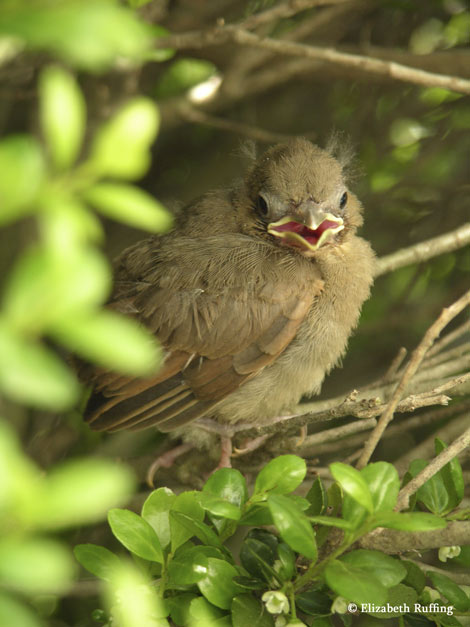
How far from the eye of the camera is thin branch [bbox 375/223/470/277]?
252 cm

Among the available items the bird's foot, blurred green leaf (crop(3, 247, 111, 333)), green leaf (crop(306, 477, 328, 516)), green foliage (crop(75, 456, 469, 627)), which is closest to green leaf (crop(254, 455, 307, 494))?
green foliage (crop(75, 456, 469, 627))

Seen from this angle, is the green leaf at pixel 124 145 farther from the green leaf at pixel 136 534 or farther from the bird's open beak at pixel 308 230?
the bird's open beak at pixel 308 230

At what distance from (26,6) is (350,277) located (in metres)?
2.07

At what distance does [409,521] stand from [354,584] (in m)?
0.14

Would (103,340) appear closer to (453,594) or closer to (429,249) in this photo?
(453,594)

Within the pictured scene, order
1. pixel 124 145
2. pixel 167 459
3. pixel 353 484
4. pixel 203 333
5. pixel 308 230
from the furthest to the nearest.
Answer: pixel 167 459
pixel 308 230
pixel 203 333
pixel 353 484
pixel 124 145

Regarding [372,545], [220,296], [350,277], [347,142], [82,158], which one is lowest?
[372,545]

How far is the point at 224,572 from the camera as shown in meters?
1.40

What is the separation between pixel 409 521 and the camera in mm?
1195

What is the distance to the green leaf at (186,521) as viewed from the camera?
1.41m

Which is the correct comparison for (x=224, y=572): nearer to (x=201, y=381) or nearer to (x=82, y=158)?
(x=201, y=381)

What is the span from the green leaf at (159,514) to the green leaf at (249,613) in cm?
20

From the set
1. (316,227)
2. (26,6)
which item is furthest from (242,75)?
(26,6)

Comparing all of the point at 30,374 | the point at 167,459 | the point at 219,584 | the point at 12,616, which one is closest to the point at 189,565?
the point at 219,584
